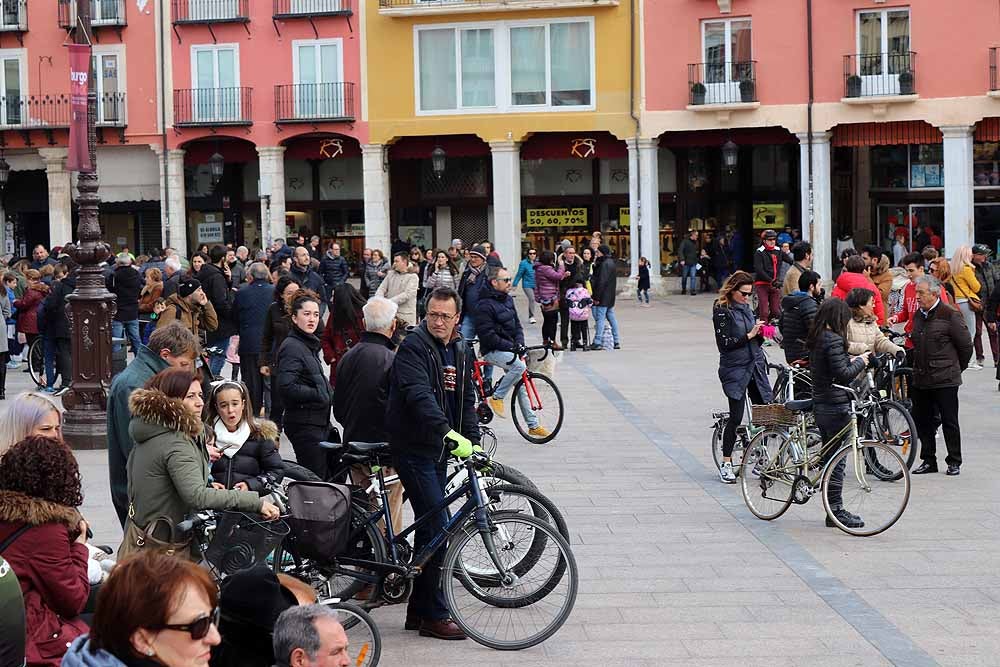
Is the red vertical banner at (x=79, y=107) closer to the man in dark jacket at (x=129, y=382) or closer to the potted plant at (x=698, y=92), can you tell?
the man in dark jacket at (x=129, y=382)

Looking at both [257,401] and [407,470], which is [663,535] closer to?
[407,470]

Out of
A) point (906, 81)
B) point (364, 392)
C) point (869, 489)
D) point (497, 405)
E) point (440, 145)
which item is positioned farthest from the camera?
point (440, 145)

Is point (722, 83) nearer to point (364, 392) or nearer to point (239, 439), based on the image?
point (364, 392)

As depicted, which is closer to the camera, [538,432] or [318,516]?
[318,516]

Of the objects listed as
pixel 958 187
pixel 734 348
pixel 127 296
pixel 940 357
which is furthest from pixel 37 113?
pixel 940 357

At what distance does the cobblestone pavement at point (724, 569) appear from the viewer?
7941 mm

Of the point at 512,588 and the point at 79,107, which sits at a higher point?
the point at 79,107

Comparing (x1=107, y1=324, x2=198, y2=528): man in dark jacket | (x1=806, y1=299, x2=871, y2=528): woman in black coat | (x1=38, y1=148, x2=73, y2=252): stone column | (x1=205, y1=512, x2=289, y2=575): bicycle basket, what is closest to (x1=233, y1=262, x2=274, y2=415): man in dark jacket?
(x1=806, y1=299, x2=871, y2=528): woman in black coat

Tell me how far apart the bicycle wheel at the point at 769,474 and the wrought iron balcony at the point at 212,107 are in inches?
1190

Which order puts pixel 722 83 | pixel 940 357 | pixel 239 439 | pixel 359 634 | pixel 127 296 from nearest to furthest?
pixel 359 634 < pixel 239 439 < pixel 940 357 < pixel 127 296 < pixel 722 83

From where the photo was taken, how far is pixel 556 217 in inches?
1642

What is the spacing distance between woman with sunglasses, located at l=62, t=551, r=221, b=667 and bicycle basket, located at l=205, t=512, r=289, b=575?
9.48 feet

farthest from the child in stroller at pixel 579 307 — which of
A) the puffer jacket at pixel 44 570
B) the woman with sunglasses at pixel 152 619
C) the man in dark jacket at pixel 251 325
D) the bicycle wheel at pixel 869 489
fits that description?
the woman with sunglasses at pixel 152 619

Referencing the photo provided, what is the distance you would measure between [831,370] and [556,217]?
30961 mm
